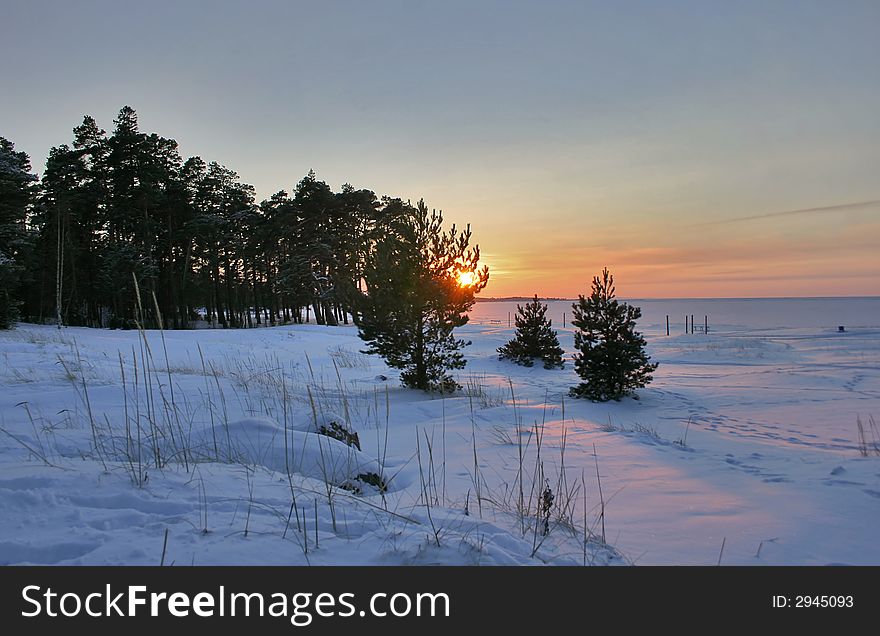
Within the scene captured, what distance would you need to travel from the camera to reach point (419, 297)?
37.8 feet

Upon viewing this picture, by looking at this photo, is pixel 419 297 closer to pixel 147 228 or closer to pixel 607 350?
pixel 607 350

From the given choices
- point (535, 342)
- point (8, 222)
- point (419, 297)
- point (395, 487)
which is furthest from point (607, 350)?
point (8, 222)

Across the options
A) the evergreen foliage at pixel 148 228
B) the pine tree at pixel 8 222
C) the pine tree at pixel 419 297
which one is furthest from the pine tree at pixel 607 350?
the pine tree at pixel 8 222

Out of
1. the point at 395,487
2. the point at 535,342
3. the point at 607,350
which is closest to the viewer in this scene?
the point at 395,487

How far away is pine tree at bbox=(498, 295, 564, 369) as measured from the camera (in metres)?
20.9

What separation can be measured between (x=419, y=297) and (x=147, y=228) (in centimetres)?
2760

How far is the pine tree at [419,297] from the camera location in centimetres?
1154

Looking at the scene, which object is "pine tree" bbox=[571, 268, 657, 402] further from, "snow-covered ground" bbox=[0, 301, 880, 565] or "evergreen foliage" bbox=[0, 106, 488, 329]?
"evergreen foliage" bbox=[0, 106, 488, 329]

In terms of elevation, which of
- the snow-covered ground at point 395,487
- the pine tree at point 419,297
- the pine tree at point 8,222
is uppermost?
the pine tree at point 8,222

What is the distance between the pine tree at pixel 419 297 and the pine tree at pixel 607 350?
3.42m

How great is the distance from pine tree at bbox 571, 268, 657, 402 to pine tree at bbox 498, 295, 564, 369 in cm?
739

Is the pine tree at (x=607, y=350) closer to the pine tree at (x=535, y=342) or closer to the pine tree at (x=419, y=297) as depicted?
the pine tree at (x=419, y=297)

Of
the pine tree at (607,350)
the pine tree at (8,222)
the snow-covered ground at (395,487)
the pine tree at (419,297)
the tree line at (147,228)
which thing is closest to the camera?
the snow-covered ground at (395,487)
